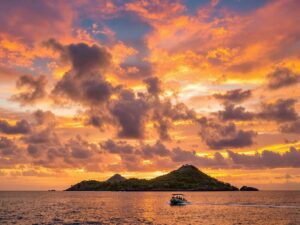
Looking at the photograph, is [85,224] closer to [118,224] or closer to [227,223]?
[118,224]

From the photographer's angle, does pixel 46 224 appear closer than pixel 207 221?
Yes

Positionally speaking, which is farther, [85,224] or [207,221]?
[207,221]

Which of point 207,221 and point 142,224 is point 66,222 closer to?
point 142,224

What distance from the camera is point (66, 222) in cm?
13188

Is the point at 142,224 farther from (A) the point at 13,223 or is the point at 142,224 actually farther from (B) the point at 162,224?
(A) the point at 13,223

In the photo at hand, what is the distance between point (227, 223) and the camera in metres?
133

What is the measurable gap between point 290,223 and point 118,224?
61720 millimetres

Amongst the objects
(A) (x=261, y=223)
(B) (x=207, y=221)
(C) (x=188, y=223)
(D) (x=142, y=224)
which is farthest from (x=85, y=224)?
(A) (x=261, y=223)

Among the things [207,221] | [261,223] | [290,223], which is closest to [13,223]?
[207,221]

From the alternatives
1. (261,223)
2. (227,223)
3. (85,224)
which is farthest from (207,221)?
(85,224)

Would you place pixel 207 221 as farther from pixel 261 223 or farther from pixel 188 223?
pixel 261 223

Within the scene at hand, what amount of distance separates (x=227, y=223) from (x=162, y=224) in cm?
2402

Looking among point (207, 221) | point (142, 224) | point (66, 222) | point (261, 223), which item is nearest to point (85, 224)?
point (66, 222)

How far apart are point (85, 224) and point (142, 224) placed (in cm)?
1984
